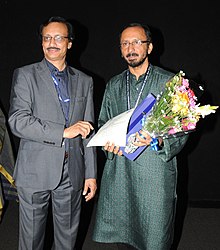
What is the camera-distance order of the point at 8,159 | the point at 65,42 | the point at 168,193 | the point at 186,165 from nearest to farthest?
the point at 65,42 → the point at 168,193 → the point at 8,159 → the point at 186,165

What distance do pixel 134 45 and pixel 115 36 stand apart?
1.56m

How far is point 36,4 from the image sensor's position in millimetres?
3807

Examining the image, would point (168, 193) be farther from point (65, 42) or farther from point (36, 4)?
point (36, 4)

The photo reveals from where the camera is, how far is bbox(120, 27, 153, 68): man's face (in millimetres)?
2346

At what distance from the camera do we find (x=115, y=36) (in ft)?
12.7

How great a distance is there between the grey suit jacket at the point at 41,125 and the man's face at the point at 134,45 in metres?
0.35

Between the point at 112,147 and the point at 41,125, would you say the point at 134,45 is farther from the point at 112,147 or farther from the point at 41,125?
the point at 41,125

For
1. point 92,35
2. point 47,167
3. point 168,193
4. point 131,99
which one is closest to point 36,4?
point 92,35

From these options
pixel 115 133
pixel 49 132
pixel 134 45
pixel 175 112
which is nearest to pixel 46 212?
pixel 49 132

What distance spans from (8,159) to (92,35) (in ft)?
4.96

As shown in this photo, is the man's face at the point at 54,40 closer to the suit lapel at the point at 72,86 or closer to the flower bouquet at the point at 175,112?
the suit lapel at the point at 72,86

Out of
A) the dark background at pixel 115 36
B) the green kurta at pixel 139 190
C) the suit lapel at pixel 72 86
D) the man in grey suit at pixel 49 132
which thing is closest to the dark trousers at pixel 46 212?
the man in grey suit at pixel 49 132

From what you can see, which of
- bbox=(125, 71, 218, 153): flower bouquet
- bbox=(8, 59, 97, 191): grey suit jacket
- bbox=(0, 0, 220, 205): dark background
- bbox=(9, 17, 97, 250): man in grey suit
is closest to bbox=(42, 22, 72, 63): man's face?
bbox=(9, 17, 97, 250): man in grey suit

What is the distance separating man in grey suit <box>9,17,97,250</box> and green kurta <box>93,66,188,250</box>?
0.23 m
